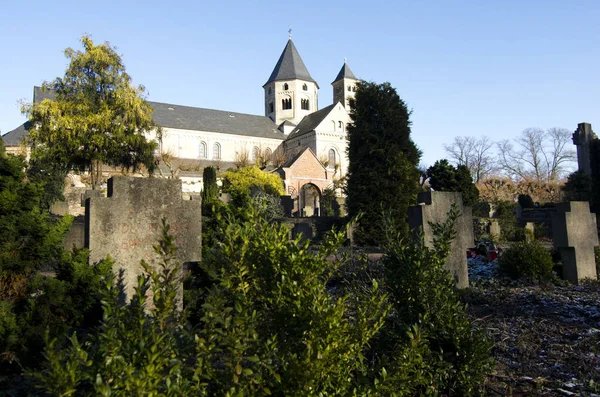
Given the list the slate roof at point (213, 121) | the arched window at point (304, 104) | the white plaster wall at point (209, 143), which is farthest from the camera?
the arched window at point (304, 104)

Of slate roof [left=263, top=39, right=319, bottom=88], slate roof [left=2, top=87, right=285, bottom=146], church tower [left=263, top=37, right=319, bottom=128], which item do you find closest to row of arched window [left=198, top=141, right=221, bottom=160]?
slate roof [left=2, top=87, right=285, bottom=146]

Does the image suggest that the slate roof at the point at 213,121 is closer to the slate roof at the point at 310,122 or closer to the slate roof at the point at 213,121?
the slate roof at the point at 213,121

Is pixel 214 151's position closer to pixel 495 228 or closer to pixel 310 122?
pixel 310 122

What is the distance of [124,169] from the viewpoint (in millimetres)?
32000

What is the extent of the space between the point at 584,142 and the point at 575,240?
24.5 metres

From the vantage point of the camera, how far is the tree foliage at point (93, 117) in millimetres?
26641

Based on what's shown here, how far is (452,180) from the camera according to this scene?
22.5 meters

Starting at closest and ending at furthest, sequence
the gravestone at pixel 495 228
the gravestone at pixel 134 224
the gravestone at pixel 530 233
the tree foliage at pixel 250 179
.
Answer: the gravestone at pixel 134 224
the gravestone at pixel 530 233
the gravestone at pixel 495 228
the tree foliage at pixel 250 179

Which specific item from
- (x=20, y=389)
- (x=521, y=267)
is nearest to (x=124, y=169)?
(x=521, y=267)

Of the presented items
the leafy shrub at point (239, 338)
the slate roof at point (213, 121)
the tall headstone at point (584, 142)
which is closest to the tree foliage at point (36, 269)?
the leafy shrub at point (239, 338)

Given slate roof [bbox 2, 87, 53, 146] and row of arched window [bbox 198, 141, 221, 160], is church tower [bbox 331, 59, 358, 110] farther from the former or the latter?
slate roof [bbox 2, 87, 53, 146]

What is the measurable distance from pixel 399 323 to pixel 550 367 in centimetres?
139

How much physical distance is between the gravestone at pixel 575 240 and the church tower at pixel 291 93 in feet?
191

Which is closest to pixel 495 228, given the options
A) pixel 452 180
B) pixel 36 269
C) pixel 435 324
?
pixel 452 180
